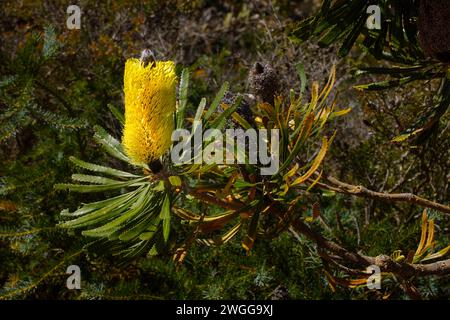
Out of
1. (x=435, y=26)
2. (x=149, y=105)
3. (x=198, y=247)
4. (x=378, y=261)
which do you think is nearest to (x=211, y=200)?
(x=149, y=105)

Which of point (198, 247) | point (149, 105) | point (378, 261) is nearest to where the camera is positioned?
point (149, 105)

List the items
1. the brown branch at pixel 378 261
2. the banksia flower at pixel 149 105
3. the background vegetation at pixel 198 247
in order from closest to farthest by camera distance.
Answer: the banksia flower at pixel 149 105 → the brown branch at pixel 378 261 → the background vegetation at pixel 198 247

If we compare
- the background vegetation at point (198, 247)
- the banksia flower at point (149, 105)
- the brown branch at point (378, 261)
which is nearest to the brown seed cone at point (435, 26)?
the background vegetation at point (198, 247)

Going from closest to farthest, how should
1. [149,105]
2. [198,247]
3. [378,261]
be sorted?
[149,105], [378,261], [198,247]

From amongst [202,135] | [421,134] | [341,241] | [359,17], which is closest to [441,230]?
[341,241]

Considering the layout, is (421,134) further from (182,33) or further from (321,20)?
(182,33)

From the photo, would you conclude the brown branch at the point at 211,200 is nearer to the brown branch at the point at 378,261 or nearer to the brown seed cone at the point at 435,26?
the brown branch at the point at 378,261

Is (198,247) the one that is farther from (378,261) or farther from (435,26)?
(435,26)
